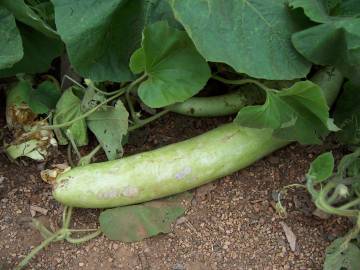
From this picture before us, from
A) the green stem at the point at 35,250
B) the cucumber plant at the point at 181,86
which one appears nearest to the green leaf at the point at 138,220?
the cucumber plant at the point at 181,86

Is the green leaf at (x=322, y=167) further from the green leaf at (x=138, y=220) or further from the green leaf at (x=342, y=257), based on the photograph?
the green leaf at (x=138, y=220)

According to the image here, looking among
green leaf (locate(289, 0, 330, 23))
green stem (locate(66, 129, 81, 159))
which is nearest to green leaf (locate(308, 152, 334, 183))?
green leaf (locate(289, 0, 330, 23))

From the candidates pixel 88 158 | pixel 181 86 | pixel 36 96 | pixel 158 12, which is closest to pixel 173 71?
pixel 181 86

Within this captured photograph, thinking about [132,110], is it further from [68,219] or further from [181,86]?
[68,219]

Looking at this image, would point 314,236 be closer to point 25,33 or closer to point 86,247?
point 86,247

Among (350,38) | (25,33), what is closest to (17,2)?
(25,33)

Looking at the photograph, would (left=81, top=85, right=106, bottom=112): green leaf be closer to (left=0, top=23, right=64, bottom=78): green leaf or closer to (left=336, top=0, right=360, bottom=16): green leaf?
(left=0, top=23, right=64, bottom=78): green leaf
